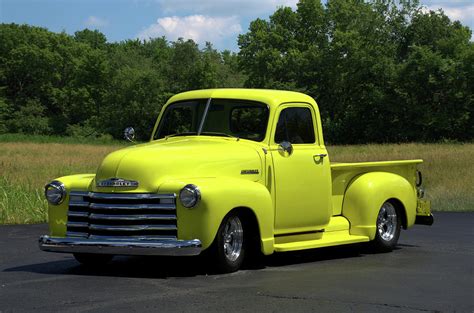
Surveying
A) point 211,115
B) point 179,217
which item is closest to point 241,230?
point 179,217

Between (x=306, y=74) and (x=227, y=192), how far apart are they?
252ft

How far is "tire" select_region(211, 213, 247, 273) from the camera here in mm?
8469

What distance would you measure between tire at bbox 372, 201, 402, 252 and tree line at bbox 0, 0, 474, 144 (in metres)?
65.3

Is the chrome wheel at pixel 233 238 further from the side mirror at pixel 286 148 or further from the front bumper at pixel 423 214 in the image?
the front bumper at pixel 423 214

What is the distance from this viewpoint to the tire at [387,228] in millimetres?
11249

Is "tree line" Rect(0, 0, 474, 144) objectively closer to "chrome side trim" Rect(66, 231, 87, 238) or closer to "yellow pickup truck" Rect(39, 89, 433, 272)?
"yellow pickup truck" Rect(39, 89, 433, 272)

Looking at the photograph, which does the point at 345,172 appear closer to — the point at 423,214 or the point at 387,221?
the point at 387,221

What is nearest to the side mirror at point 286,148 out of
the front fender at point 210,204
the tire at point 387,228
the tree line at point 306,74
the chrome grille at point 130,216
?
the front fender at point 210,204

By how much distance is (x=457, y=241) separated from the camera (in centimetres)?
1261

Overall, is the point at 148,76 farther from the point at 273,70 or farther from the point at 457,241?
the point at 457,241

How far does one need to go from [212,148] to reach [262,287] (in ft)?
7.13

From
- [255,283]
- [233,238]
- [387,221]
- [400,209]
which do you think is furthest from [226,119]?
[400,209]

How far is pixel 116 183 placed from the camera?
8.53 m

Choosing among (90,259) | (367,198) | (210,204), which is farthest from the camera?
(367,198)
